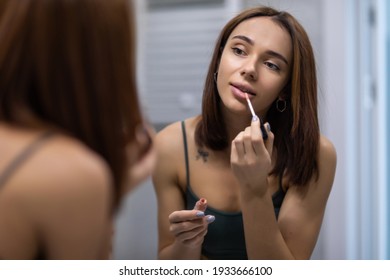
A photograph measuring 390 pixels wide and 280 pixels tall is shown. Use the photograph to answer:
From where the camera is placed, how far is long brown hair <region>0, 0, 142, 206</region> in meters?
0.40

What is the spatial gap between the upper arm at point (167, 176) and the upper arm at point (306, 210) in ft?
0.56

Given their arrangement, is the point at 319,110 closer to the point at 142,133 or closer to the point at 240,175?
the point at 240,175

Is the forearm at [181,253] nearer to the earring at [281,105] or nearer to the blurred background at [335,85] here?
the blurred background at [335,85]

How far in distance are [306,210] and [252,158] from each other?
15cm

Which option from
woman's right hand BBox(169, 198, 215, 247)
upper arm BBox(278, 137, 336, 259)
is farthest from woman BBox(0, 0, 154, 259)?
upper arm BBox(278, 137, 336, 259)

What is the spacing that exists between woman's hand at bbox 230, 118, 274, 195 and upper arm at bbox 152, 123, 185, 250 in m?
0.11

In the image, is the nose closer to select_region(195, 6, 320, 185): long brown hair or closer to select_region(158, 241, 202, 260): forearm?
select_region(195, 6, 320, 185): long brown hair

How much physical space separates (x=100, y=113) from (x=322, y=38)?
595 millimetres

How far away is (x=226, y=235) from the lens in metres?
0.75

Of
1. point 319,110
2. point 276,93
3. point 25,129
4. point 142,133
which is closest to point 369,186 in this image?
point 319,110

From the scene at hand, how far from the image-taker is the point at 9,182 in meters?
0.38

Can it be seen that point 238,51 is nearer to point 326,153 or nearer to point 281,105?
point 281,105

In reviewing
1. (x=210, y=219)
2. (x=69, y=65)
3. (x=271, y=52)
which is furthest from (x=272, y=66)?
(x=69, y=65)

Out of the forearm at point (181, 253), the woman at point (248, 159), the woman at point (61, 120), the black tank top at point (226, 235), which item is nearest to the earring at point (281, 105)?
the woman at point (248, 159)
